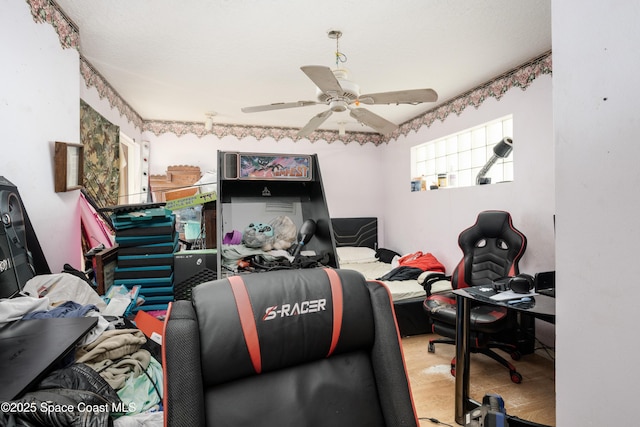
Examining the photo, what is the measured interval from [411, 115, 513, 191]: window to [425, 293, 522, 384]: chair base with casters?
1.55m

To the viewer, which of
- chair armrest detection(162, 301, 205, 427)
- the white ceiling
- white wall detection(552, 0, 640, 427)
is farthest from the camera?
the white ceiling

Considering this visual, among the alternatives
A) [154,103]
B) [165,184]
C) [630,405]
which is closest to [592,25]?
[630,405]

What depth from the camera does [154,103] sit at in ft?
13.4

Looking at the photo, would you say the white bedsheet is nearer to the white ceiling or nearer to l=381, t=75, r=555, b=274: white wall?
l=381, t=75, r=555, b=274: white wall

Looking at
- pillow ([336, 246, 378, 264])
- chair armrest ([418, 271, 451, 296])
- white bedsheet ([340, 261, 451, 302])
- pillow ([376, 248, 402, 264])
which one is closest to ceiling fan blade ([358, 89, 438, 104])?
white bedsheet ([340, 261, 451, 302])

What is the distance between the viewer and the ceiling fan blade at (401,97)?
243cm

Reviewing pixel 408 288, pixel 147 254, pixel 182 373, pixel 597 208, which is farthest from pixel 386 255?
pixel 182 373

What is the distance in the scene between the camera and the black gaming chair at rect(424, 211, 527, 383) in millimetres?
2414

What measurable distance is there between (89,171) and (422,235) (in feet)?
13.0

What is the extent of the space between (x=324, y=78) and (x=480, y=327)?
210 centimetres

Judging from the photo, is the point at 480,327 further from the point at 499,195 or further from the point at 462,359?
the point at 499,195

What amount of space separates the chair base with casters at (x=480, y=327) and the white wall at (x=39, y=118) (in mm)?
2831

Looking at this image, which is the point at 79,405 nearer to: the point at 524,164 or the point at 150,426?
the point at 150,426

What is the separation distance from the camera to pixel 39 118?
1907 millimetres
